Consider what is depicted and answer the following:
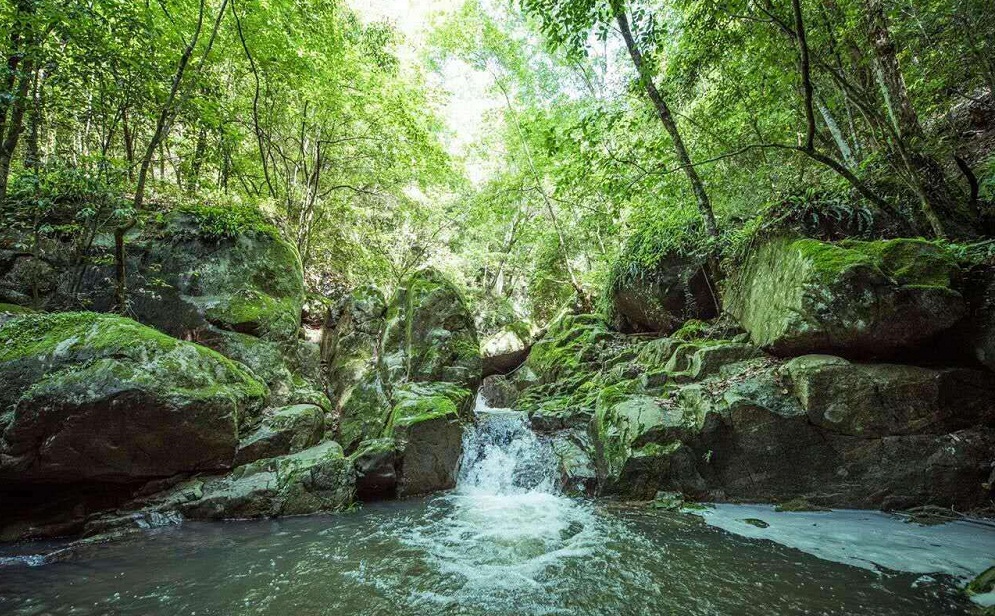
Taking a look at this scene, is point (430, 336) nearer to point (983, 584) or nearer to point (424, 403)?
point (424, 403)

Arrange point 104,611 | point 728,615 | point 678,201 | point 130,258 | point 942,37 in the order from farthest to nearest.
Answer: point 678,201 → point 130,258 → point 942,37 → point 104,611 → point 728,615

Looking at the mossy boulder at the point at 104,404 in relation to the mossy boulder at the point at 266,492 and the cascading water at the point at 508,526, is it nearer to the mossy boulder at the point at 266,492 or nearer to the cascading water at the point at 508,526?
the mossy boulder at the point at 266,492

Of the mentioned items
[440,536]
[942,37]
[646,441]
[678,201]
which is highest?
[942,37]

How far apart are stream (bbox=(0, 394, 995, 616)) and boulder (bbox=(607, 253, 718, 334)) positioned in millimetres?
5317

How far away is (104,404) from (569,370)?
31.4 feet

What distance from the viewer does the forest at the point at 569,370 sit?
404 centimetres

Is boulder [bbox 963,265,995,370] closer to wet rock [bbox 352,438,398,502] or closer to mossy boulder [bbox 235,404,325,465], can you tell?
wet rock [bbox 352,438,398,502]

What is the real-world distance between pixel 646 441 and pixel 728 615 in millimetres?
3257

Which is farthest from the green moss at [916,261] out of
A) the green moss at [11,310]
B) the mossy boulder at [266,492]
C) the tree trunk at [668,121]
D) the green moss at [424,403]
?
the green moss at [11,310]

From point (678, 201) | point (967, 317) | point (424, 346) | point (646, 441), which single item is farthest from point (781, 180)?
point (424, 346)

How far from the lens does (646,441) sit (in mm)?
6129

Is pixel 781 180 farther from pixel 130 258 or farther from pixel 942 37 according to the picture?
pixel 130 258

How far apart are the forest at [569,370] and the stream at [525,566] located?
0.15 ft

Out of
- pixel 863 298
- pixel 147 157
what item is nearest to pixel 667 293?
pixel 863 298
